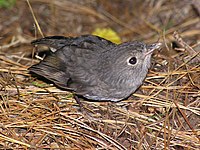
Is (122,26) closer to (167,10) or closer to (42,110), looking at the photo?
(167,10)

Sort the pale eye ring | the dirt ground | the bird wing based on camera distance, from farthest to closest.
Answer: the bird wing → the pale eye ring → the dirt ground

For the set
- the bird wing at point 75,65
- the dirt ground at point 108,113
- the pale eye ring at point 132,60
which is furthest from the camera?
the bird wing at point 75,65

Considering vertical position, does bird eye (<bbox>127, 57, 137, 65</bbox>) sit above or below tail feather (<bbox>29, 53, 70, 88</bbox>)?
above

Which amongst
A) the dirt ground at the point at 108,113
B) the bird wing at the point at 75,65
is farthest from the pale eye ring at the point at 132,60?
the dirt ground at the point at 108,113

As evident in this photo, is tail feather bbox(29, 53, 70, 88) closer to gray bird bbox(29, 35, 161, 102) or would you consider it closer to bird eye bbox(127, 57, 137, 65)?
gray bird bbox(29, 35, 161, 102)

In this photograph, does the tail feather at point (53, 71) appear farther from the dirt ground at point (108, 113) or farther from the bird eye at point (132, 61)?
the bird eye at point (132, 61)

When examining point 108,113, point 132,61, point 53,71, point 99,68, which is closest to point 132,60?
point 132,61

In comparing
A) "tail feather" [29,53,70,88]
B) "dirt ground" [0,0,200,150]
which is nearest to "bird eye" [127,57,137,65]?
"dirt ground" [0,0,200,150]

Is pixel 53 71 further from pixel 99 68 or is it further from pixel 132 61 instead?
pixel 132 61
